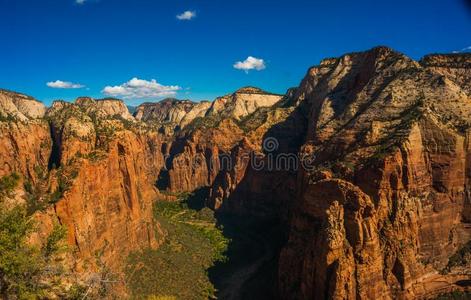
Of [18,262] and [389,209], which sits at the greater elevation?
[389,209]

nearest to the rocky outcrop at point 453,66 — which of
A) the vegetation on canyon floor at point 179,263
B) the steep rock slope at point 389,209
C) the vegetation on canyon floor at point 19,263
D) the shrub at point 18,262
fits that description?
the steep rock slope at point 389,209

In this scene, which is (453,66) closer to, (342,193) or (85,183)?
(342,193)

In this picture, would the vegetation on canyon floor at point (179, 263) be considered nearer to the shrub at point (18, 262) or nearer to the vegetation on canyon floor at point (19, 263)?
the vegetation on canyon floor at point (19, 263)

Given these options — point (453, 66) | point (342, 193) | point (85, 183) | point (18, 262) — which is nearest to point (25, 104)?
point (85, 183)

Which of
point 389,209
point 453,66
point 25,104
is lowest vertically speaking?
point 389,209

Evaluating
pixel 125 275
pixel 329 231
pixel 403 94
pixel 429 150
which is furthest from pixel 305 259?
pixel 403 94

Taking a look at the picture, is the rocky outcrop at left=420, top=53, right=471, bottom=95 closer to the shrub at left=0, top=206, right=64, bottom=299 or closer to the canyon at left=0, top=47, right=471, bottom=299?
the canyon at left=0, top=47, right=471, bottom=299

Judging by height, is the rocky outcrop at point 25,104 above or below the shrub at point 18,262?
Result: above

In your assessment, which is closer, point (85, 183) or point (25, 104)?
point (85, 183)
